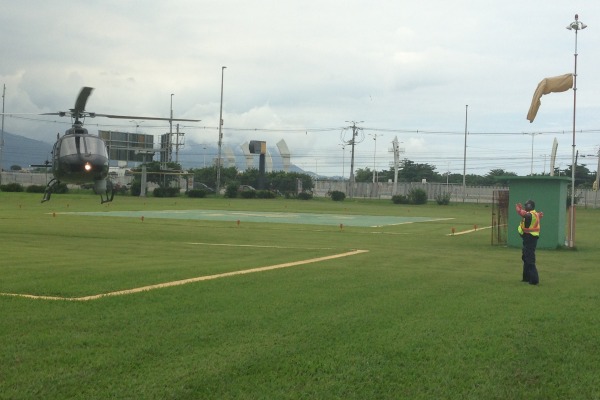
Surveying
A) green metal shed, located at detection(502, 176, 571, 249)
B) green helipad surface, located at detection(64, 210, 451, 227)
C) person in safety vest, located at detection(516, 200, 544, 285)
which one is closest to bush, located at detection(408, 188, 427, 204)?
green helipad surface, located at detection(64, 210, 451, 227)

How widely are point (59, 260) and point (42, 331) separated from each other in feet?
30.1

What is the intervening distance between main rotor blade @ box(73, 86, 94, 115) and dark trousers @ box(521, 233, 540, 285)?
1597 centimetres

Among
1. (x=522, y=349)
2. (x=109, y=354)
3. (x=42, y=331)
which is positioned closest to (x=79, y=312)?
(x=42, y=331)

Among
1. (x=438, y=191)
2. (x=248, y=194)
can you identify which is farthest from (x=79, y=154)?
(x=438, y=191)

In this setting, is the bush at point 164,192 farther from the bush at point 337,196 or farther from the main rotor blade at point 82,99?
the main rotor blade at point 82,99

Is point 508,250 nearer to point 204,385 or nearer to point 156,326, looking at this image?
point 156,326

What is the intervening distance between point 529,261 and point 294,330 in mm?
7469

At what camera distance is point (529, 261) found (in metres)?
15.1

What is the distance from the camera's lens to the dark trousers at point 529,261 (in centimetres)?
1507

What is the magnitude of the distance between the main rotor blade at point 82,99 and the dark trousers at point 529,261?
15972 millimetres

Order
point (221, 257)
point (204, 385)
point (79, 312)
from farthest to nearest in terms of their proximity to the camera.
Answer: point (221, 257)
point (79, 312)
point (204, 385)

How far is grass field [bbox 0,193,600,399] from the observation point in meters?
7.22

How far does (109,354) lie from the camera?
7.96 metres

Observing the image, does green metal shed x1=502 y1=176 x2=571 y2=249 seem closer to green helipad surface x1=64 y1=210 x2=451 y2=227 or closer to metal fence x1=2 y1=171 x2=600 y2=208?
green helipad surface x1=64 y1=210 x2=451 y2=227
